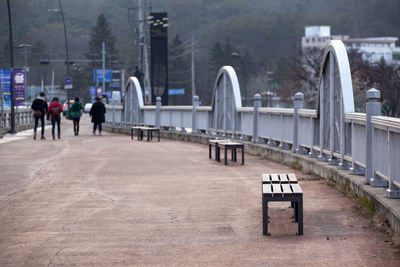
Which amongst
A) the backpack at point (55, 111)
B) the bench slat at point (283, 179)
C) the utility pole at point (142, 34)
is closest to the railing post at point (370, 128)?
the bench slat at point (283, 179)

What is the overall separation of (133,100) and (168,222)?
28.7 meters

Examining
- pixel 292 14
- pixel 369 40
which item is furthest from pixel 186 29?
pixel 369 40

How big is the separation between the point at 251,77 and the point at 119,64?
2665 centimetres

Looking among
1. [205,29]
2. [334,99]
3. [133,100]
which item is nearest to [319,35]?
[205,29]

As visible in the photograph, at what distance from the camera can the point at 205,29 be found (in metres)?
156

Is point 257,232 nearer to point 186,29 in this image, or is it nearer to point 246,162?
point 246,162

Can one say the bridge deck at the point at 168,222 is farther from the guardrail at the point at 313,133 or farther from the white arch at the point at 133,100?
the white arch at the point at 133,100

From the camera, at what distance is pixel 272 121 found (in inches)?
706

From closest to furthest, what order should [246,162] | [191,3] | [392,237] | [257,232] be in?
1. [392,237]
2. [257,232]
3. [246,162]
4. [191,3]

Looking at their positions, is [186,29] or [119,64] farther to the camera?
[186,29]

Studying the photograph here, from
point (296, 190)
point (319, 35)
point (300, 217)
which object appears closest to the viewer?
point (300, 217)

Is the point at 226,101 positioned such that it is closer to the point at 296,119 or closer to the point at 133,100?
the point at 296,119

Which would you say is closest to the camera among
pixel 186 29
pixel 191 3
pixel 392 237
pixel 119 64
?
pixel 392 237

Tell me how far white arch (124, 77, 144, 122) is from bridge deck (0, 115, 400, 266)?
2056 centimetres
